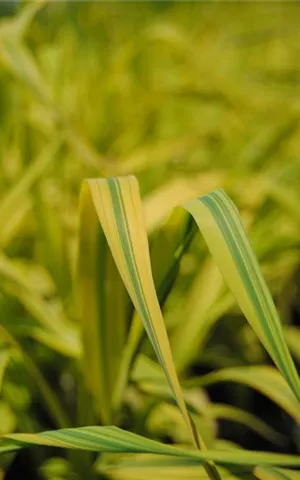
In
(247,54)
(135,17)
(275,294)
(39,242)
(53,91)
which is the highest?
(135,17)

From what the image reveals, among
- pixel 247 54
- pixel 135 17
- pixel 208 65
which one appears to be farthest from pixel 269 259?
pixel 135 17

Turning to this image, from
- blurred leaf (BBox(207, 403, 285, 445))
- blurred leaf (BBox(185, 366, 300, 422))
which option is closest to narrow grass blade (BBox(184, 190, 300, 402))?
blurred leaf (BBox(185, 366, 300, 422))

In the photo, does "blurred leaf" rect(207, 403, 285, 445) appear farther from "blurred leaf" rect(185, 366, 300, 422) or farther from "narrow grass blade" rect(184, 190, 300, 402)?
"narrow grass blade" rect(184, 190, 300, 402)

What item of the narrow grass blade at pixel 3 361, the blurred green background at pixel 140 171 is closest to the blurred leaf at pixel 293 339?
the blurred green background at pixel 140 171

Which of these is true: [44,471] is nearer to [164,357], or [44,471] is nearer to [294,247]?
[164,357]

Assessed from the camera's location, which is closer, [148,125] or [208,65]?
[208,65]

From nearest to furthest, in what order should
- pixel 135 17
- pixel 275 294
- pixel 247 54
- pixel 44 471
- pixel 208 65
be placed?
pixel 44 471
pixel 275 294
pixel 208 65
pixel 247 54
pixel 135 17
